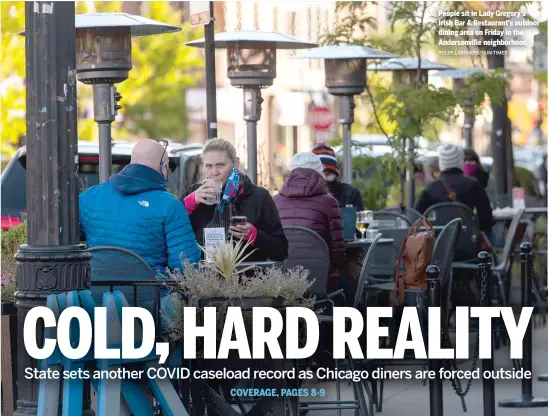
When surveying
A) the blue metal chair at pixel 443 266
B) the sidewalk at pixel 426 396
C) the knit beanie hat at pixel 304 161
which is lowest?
the sidewalk at pixel 426 396

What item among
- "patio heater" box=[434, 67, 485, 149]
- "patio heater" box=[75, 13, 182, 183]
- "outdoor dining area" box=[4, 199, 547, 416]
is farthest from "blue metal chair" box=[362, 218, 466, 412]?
"patio heater" box=[434, 67, 485, 149]

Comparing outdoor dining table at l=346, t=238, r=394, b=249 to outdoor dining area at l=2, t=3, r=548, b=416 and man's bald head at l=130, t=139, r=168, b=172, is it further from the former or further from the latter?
man's bald head at l=130, t=139, r=168, b=172

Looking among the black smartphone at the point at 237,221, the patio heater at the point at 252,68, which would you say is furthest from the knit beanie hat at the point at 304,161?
the patio heater at the point at 252,68

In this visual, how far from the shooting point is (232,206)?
8.34 metres

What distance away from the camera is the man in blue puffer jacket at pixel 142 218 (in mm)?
7098

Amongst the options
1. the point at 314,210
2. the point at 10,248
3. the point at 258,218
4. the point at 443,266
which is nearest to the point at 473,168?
the point at 443,266

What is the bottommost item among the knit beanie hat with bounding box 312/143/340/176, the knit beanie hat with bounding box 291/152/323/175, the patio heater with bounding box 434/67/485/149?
the knit beanie hat with bounding box 312/143/340/176

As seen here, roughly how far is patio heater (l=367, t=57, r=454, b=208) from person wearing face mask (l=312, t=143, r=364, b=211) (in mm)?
3068

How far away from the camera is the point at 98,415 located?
6.18m

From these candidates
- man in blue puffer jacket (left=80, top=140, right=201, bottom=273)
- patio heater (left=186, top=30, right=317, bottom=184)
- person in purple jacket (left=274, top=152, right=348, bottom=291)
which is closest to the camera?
man in blue puffer jacket (left=80, top=140, right=201, bottom=273)

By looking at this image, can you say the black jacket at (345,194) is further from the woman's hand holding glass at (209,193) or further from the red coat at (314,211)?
the woman's hand holding glass at (209,193)

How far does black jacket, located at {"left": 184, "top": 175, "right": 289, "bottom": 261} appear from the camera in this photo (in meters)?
8.18

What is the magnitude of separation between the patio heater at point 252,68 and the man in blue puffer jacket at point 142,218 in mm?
5100

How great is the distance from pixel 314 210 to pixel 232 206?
3.49 ft
